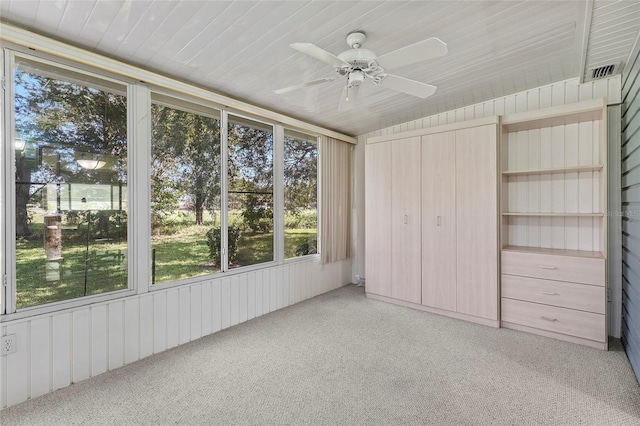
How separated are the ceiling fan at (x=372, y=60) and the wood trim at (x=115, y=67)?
1342 mm

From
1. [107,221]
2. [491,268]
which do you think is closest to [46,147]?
[107,221]

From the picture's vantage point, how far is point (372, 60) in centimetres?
198

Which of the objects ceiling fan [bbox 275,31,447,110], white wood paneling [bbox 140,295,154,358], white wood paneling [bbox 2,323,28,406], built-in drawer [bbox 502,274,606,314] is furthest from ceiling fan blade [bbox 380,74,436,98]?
white wood paneling [bbox 2,323,28,406]

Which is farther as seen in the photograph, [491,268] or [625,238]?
[491,268]

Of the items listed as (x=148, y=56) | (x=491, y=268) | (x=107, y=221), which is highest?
(x=148, y=56)

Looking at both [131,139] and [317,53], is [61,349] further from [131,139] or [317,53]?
[317,53]

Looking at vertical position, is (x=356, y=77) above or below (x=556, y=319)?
above

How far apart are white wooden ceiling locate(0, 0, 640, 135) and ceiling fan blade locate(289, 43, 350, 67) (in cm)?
26

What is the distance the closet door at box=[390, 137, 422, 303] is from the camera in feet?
12.2

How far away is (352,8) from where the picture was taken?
185 cm

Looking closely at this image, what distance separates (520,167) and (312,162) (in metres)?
2.56

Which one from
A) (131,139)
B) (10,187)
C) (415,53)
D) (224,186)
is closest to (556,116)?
(415,53)

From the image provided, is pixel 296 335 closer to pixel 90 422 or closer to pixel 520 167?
pixel 90 422

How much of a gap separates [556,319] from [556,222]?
100cm
